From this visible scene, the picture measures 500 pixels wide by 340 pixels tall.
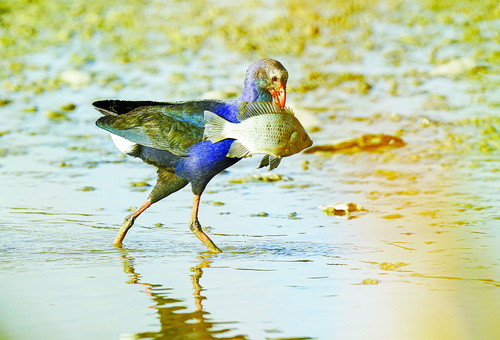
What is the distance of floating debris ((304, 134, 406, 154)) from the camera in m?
9.77

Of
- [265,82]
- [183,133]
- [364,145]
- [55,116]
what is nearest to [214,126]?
[183,133]

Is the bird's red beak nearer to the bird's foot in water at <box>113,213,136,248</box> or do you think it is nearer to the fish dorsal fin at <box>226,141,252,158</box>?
the fish dorsal fin at <box>226,141,252,158</box>

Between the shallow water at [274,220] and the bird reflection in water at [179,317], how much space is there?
0.01 m

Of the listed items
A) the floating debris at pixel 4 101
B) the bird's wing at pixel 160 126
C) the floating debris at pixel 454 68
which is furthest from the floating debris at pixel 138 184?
the floating debris at pixel 454 68

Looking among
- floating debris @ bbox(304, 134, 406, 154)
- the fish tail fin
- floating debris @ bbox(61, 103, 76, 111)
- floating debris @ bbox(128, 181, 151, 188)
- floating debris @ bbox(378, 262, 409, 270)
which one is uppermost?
floating debris @ bbox(61, 103, 76, 111)

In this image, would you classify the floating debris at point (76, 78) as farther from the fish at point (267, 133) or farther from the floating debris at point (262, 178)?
the fish at point (267, 133)

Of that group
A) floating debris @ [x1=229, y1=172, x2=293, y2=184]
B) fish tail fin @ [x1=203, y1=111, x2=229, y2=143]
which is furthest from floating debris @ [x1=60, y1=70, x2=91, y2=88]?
fish tail fin @ [x1=203, y1=111, x2=229, y2=143]

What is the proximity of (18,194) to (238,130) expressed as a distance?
2.56 metres

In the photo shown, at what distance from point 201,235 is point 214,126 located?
78 cm

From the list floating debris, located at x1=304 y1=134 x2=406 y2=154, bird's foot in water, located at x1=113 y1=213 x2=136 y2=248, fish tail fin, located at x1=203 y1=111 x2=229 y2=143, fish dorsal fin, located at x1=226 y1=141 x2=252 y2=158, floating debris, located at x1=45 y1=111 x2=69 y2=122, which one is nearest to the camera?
fish dorsal fin, located at x1=226 y1=141 x2=252 y2=158

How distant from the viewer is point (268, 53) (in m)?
13.8

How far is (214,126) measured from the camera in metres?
6.47

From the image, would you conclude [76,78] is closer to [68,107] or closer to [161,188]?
[68,107]

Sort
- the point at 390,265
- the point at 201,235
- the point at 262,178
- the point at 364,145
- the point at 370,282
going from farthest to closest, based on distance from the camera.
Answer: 1. the point at 364,145
2. the point at 262,178
3. the point at 201,235
4. the point at 390,265
5. the point at 370,282
